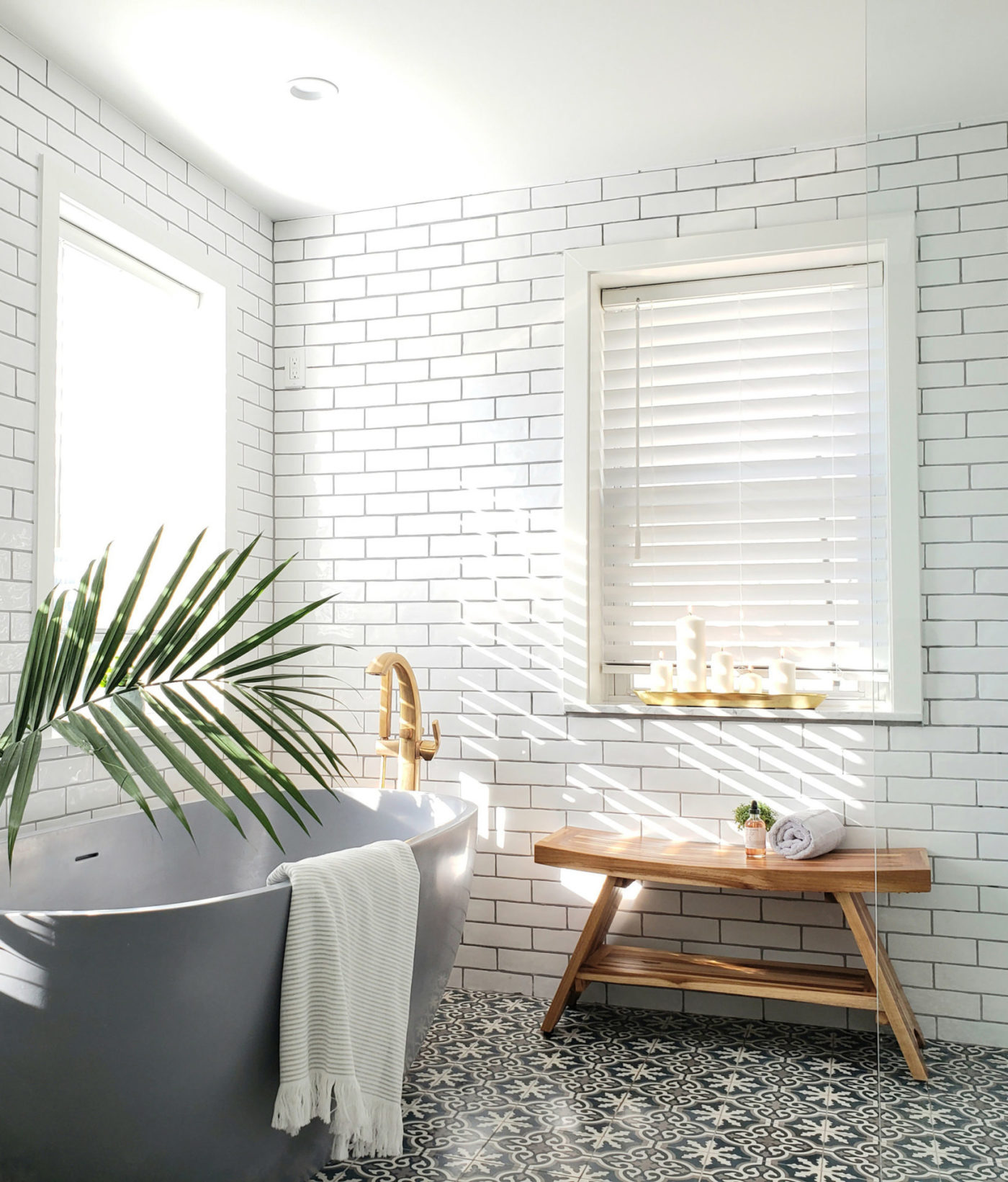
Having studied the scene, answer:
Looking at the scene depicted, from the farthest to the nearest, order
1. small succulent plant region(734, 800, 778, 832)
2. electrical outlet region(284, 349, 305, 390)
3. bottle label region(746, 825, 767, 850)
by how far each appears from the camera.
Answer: electrical outlet region(284, 349, 305, 390) < small succulent plant region(734, 800, 778, 832) < bottle label region(746, 825, 767, 850)

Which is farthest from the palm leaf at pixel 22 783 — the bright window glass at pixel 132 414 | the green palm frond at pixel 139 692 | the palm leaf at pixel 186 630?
the bright window glass at pixel 132 414

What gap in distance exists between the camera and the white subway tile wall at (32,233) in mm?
2600

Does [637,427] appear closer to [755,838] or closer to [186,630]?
[755,838]

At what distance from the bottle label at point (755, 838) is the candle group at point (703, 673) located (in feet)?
1.41

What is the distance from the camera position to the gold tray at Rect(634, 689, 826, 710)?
310cm

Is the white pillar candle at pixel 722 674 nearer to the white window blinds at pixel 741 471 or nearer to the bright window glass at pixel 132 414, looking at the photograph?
the white window blinds at pixel 741 471

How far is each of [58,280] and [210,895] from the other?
181 centimetres

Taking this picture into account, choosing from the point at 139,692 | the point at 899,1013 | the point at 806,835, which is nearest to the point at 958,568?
the point at 899,1013

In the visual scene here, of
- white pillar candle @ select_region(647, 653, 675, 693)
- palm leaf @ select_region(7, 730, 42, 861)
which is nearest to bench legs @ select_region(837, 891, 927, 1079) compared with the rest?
palm leaf @ select_region(7, 730, 42, 861)

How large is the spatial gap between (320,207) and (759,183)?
5.10 feet

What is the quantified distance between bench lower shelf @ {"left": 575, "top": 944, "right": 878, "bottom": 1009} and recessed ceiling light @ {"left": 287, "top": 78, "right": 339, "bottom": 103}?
8.55ft

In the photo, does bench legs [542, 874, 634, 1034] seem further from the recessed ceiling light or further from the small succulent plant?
the recessed ceiling light

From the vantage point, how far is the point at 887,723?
1.37m

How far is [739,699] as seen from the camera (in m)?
3.15
